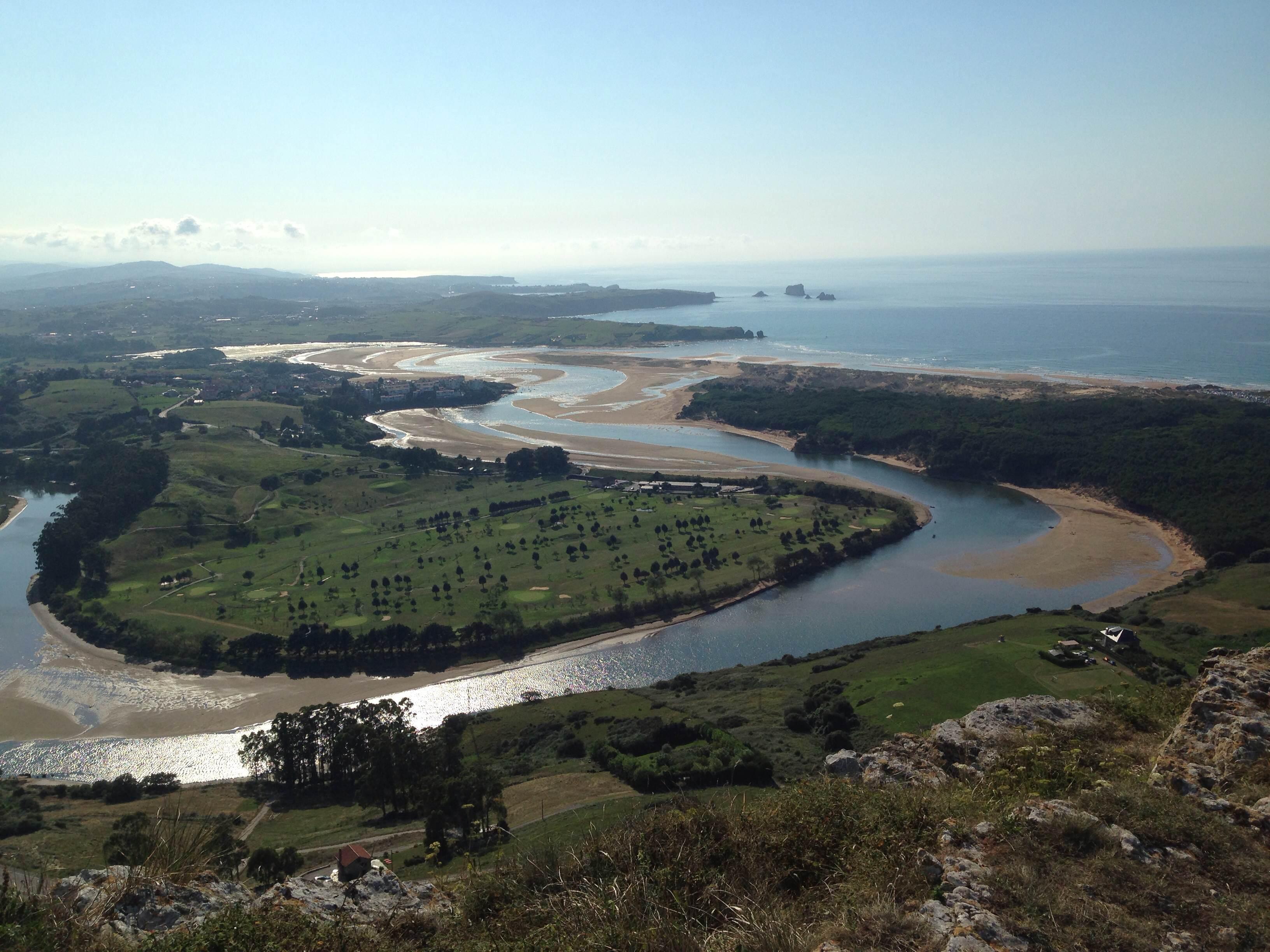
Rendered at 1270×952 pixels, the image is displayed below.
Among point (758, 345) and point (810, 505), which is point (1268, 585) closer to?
point (810, 505)

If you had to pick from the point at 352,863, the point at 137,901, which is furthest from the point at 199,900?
the point at 352,863

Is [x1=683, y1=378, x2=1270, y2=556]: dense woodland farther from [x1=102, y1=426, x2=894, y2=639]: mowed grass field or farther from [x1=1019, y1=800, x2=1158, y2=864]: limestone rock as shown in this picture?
[x1=1019, y1=800, x2=1158, y2=864]: limestone rock

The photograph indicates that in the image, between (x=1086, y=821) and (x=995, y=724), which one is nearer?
(x=1086, y=821)

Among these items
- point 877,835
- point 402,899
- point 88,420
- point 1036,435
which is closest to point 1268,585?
point 1036,435

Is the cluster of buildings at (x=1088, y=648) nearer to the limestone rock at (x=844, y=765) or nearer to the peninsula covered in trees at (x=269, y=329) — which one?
the limestone rock at (x=844, y=765)

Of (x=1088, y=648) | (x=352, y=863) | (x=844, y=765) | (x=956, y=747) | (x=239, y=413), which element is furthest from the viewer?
(x=239, y=413)

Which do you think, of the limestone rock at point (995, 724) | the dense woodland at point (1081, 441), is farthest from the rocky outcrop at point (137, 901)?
the dense woodland at point (1081, 441)

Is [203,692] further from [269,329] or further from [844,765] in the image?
[269,329]
